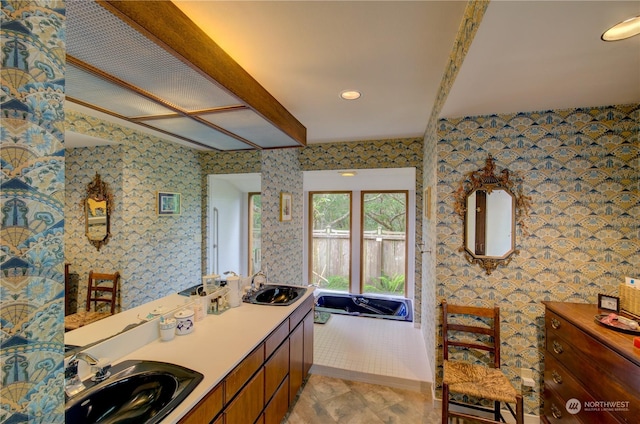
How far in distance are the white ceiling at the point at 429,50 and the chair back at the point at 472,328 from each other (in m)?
1.52

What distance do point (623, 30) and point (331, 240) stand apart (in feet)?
13.8

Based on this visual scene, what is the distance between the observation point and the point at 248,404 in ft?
4.83

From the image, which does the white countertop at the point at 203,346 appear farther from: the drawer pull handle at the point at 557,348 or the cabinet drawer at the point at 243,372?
the drawer pull handle at the point at 557,348

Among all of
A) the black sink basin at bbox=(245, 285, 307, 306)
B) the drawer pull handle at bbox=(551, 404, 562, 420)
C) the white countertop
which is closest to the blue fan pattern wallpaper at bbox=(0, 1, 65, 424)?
the white countertop

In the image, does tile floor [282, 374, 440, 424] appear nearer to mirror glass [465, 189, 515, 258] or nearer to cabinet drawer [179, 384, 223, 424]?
cabinet drawer [179, 384, 223, 424]

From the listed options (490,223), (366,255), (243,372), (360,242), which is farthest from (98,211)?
(366,255)

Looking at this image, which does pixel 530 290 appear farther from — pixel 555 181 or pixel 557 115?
pixel 557 115

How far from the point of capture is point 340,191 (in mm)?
4875

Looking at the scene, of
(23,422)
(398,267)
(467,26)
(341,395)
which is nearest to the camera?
(23,422)

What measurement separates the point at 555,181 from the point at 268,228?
2.47 metres

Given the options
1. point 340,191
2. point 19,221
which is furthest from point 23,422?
point 340,191

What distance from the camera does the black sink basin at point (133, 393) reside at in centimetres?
106

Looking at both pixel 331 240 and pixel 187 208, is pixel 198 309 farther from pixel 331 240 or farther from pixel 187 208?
pixel 331 240

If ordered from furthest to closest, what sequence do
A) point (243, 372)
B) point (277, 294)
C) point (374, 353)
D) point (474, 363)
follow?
point (374, 353), point (277, 294), point (474, 363), point (243, 372)
